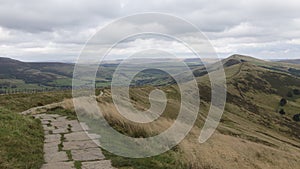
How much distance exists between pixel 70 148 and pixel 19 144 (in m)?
1.65

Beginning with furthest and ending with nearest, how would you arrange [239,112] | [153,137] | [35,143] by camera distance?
[239,112]
[153,137]
[35,143]

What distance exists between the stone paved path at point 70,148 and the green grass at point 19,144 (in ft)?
0.94

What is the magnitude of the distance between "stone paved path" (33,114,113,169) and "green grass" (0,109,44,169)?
0.94ft

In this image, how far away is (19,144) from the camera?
408 inches

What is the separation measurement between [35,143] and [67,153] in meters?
1.73

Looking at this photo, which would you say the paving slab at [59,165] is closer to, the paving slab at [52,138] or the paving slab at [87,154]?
the paving slab at [87,154]

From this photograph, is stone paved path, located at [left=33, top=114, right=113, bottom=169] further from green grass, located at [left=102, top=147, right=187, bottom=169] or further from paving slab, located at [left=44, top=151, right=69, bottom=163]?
green grass, located at [left=102, top=147, right=187, bottom=169]

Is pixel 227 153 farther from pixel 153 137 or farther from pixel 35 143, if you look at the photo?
pixel 35 143

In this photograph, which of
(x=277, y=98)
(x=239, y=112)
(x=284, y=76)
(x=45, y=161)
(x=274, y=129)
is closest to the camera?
(x=45, y=161)

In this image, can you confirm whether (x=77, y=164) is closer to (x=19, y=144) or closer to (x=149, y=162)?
(x=149, y=162)

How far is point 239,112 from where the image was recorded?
389 feet

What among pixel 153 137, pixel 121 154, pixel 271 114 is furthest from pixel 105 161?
pixel 271 114

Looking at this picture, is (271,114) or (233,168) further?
(271,114)

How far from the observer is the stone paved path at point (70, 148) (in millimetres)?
9020
